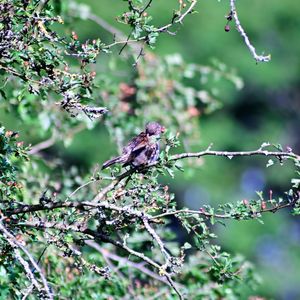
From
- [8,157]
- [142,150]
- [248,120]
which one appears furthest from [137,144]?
[248,120]

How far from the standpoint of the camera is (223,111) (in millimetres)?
19047

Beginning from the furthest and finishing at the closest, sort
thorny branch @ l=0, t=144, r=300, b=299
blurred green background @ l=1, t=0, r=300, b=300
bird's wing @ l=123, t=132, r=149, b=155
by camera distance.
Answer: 1. blurred green background @ l=1, t=0, r=300, b=300
2. bird's wing @ l=123, t=132, r=149, b=155
3. thorny branch @ l=0, t=144, r=300, b=299

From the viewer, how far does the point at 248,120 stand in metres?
19.6

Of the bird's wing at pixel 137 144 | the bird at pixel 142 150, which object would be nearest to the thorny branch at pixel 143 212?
the bird at pixel 142 150

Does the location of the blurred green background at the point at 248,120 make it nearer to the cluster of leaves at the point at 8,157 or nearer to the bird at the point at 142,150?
the bird at the point at 142,150

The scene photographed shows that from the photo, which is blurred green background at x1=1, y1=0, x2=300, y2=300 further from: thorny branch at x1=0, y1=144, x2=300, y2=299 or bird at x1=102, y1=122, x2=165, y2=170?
thorny branch at x1=0, y1=144, x2=300, y2=299

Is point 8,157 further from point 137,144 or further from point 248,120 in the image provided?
point 248,120

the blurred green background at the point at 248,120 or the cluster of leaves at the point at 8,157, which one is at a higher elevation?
the blurred green background at the point at 248,120

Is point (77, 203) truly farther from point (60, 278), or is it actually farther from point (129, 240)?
point (129, 240)

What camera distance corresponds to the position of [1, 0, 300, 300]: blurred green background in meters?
16.8

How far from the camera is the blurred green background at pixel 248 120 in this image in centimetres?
1683

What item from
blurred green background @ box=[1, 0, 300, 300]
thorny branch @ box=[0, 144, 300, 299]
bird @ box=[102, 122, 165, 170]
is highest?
blurred green background @ box=[1, 0, 300, 300]

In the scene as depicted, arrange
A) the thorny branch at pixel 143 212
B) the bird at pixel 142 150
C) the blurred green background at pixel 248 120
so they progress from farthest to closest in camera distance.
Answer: the blurred green background at pixel 248 120, the bird at pixel 142 150, the thorny branch at pixel 143 212

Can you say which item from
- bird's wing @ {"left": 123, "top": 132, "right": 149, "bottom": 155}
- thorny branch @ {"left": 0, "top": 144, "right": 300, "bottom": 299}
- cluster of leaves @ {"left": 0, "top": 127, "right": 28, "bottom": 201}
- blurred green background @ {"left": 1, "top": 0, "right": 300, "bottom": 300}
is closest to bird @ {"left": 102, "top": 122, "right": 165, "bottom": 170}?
bird's wing @ {"left": 123, "top": 132, "right": 149, "bottom": 155}
